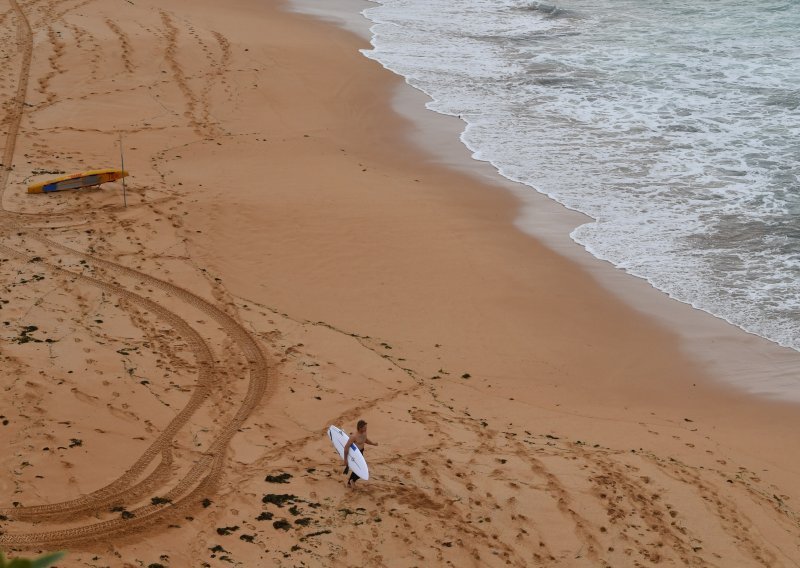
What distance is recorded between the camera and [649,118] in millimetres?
19781

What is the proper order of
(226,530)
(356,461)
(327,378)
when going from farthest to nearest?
(327,378) → (356,461) → (226,530)

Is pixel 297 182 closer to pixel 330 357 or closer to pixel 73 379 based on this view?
pixel 330 357

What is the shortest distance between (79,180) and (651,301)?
879 centimetres

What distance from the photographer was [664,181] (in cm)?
1644

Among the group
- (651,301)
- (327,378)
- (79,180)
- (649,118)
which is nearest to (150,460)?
(327,378)

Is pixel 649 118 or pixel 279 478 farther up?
pixel 649 118

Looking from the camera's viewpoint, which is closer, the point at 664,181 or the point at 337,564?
the point at 337,564

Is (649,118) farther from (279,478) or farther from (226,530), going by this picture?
(226,530)

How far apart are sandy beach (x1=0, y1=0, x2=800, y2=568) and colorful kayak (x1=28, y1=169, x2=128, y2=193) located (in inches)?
12.3

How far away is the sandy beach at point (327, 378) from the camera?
7.46 metres

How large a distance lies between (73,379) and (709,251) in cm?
961

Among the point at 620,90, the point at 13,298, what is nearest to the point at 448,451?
the point at 13,298

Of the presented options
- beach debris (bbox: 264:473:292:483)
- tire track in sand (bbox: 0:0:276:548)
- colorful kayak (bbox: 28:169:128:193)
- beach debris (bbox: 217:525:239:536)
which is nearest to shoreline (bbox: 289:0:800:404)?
tire track in sand (bbox: 0:0:276:548)

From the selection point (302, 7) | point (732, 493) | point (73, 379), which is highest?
point (302, 7)
